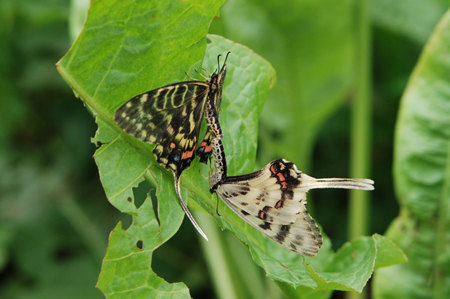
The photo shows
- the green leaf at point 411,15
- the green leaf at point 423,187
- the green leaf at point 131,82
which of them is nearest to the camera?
the green leaf at point 131,82

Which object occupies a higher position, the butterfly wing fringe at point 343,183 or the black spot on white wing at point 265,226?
the butterfly wing fringe at point 343,183

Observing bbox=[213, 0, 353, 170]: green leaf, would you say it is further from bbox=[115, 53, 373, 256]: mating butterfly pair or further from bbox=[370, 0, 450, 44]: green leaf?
bbox=[115, 53, 373, 256]: mating butterfly pair

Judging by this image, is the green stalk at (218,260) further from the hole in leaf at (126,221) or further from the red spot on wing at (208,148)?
the red spot on wing at (208,148)

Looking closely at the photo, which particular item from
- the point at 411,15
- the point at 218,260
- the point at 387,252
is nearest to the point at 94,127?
the point at 218,260

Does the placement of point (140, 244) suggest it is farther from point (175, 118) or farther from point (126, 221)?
point (126, 221)

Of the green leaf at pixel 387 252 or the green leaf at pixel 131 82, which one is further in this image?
the green leaf at pixel 387 252

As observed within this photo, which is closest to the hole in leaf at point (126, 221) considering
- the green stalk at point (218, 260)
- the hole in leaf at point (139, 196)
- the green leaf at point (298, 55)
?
the green stalk at point (218, 260)

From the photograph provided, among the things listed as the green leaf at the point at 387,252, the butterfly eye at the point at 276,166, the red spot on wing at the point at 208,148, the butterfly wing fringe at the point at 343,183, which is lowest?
the green leaf at the point at 387,252
